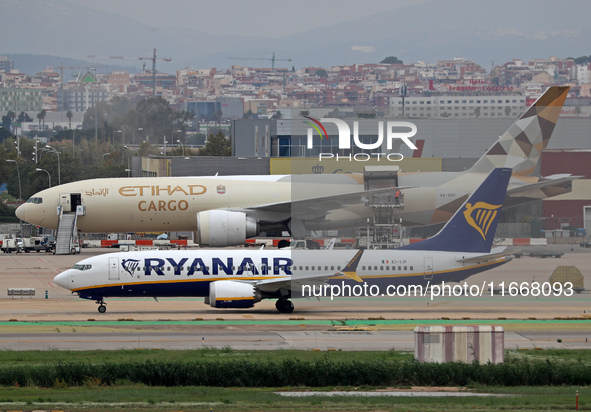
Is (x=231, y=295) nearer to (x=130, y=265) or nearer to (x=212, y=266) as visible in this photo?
(x=212, y=266)

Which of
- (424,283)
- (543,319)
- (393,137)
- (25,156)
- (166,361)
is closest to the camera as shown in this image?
(166,361)

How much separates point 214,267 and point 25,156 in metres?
141

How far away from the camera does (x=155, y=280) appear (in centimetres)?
3844

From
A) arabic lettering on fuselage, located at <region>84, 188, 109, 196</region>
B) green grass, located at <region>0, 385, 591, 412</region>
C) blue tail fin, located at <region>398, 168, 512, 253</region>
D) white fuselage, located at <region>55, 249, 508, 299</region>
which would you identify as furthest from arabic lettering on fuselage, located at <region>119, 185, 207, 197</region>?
green grass, located at <region>0, 385, 591, 412</region>

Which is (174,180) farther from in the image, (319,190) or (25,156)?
(25,156)

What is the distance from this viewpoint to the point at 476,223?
4009cm

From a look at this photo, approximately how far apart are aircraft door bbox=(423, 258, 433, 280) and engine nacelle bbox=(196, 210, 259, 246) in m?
15.8

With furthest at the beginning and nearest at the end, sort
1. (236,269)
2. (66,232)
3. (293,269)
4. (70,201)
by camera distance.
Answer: (66,232), (70,201), (293,269), (236,269)

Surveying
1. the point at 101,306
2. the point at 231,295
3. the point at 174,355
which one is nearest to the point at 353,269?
the point at 231,295

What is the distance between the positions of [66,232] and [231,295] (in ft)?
78.4

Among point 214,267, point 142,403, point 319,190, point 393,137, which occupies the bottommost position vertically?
point 142,403

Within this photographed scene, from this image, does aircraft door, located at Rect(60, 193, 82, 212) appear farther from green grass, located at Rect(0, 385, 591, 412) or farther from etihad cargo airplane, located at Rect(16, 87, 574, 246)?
green grass, located at Rect(0, 385, 591, 412)

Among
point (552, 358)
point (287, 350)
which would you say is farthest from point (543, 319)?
point (287, 350)

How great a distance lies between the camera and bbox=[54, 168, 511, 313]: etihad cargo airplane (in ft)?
126
